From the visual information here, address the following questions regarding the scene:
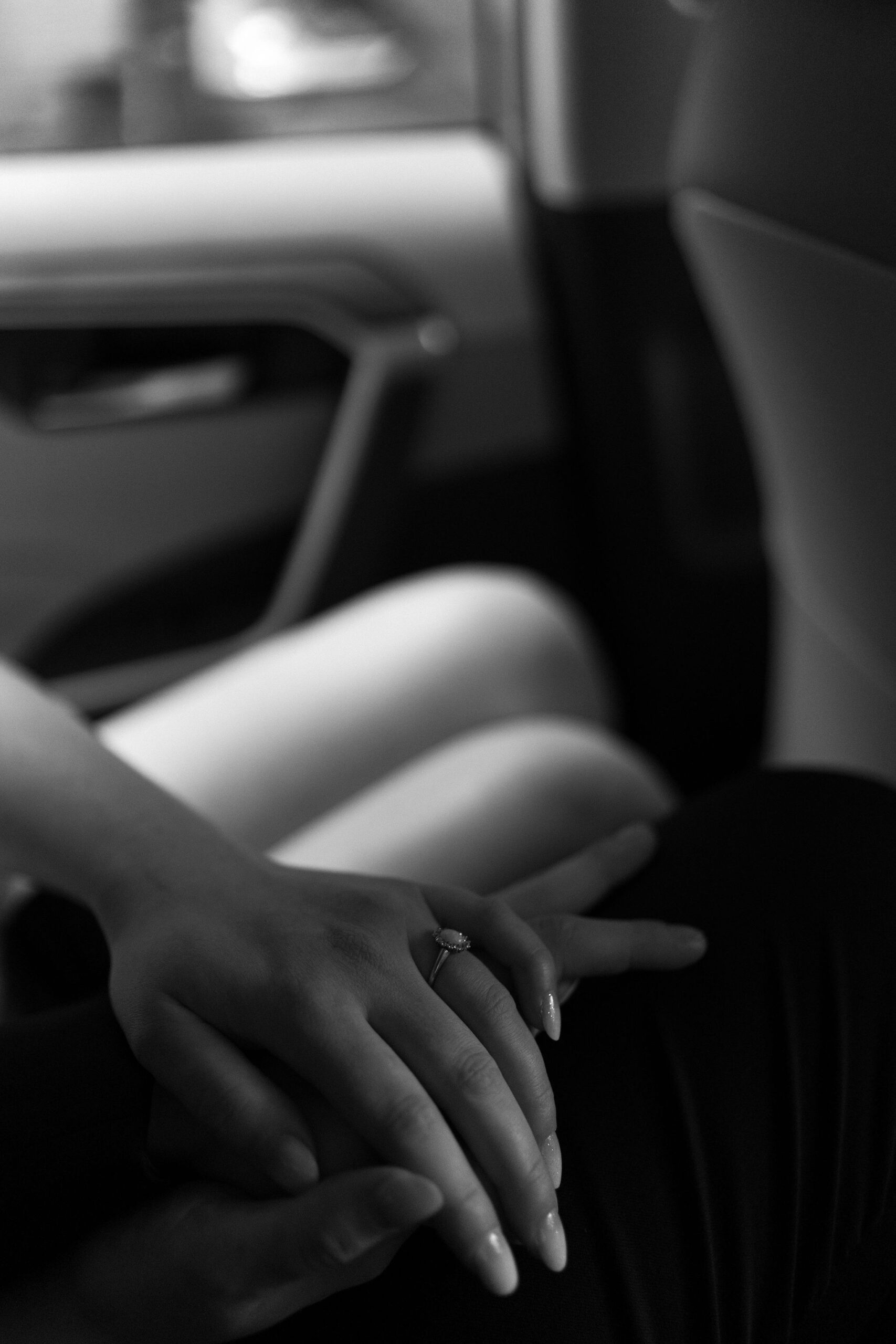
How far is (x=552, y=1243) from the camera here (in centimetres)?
51

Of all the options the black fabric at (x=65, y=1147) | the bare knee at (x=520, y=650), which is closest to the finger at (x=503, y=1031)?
the black fabric at (x=65, y=1147)

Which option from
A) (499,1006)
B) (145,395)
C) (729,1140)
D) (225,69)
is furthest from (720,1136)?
(225,69)

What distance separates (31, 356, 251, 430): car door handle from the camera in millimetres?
1329

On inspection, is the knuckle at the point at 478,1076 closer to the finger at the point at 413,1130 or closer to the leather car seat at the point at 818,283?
the finger at the point at 413,1130

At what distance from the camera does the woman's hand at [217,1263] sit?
474 mm

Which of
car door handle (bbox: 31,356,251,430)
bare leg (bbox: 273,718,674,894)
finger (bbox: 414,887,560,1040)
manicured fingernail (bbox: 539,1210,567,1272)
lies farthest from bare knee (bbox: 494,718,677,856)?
car door handle (bbox: 31,356,251,430)

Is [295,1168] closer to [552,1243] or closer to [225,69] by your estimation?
[552,1243]

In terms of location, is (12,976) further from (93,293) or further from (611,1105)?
(93,293)

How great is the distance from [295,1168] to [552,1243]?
10 cm

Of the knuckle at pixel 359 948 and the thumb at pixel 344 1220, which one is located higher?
the knuckle at pixel 359 948

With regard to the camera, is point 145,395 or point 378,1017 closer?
point 378,1017

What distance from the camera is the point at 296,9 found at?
1429 mm

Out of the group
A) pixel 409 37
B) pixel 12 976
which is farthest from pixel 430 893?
pixel 409 37

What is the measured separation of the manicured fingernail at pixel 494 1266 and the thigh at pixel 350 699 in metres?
0.42
